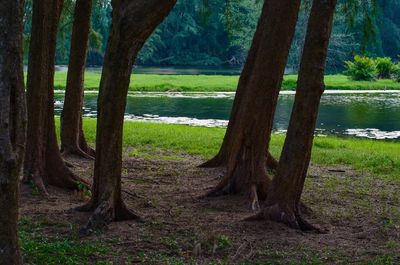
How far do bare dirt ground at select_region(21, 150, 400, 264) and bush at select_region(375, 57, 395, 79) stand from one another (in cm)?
4730

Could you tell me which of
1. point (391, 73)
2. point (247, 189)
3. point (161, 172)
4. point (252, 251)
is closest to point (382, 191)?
point (247, 189)

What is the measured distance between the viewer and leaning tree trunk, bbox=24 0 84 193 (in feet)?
28.5

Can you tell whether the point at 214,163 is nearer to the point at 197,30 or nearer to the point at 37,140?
the point at 37,140

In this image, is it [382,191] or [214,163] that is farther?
[214,163]

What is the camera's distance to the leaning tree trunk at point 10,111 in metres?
4.48

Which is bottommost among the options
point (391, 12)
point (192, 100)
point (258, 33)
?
point (192, 100)

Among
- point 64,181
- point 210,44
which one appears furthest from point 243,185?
point 210,44

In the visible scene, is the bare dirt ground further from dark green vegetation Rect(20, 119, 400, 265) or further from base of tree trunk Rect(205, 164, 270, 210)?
base of tree trunk Rect(205, 164, 270, 210)

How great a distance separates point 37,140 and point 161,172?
3.16 metres

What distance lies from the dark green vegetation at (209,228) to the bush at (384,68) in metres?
44.7

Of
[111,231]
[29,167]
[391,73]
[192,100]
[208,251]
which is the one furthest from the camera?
[391,73]

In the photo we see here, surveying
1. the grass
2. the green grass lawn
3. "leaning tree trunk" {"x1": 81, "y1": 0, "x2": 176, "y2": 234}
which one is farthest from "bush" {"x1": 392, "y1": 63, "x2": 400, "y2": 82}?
the grass

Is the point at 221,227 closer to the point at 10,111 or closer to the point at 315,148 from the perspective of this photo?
the point at 10,111

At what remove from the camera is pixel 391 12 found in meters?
81.6
